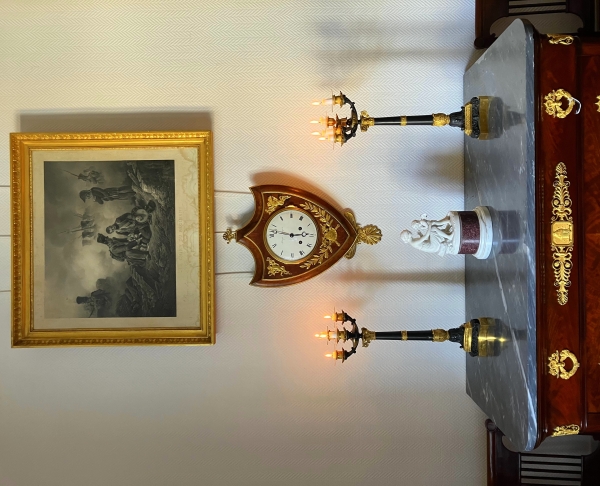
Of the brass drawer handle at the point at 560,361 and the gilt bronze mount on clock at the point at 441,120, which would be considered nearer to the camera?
the brass drawer handle at the point at 560,361

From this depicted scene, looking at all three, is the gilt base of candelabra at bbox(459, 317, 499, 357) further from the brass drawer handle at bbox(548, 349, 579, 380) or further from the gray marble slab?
the brass drawer handle at bbox(548, 349, 579, 380)

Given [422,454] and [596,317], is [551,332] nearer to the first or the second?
[596,317]

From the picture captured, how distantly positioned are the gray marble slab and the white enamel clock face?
624 millimetres

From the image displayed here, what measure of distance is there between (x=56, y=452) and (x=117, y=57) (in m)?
1.59

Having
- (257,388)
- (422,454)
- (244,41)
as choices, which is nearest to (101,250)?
(257,388)

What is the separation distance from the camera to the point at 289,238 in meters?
1.91

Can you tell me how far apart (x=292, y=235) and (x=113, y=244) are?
2.31 ft

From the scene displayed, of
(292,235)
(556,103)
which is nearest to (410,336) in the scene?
(292,235)

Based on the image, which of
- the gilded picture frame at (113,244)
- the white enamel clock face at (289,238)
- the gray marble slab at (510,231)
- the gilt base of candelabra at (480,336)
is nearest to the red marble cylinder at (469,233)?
the gray marble slab at (510,231)

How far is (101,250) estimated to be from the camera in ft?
6.41

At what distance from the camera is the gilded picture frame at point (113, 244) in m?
1.93

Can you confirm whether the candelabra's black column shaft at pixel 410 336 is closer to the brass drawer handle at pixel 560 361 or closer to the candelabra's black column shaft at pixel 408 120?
the brass drawer handle at pixel 560 361

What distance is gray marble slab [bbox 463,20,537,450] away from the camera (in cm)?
134

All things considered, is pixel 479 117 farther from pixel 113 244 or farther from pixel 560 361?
pixel 113 244
